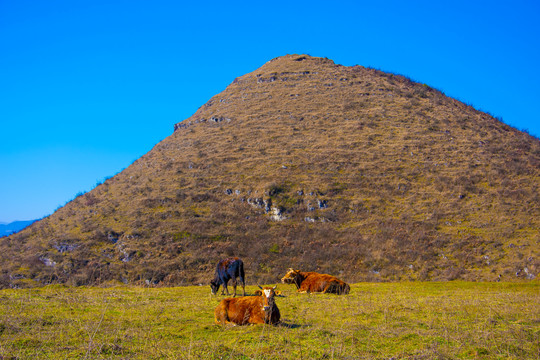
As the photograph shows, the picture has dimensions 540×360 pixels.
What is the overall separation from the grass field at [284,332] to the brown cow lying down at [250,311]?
355 millimetres

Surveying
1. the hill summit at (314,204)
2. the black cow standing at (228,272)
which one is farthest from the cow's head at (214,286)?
the hill summit at (314,204)

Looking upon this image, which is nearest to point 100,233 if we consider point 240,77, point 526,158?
point 526,158

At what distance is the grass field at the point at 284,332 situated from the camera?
8242 mm

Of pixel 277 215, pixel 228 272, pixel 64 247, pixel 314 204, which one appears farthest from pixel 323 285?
pixel 64 247

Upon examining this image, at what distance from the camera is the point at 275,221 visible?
47.5 meters

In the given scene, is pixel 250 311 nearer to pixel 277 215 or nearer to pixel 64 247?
pixel 277 215

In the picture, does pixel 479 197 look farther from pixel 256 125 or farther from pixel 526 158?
pixel 256 125

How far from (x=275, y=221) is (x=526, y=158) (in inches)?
1678

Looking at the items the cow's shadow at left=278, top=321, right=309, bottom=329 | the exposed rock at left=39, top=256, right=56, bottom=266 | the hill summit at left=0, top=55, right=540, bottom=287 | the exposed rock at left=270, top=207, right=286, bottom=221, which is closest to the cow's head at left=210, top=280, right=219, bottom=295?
the cow's shadow at left=278, top=321, right=309, bottom=329

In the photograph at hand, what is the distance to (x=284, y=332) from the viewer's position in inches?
395

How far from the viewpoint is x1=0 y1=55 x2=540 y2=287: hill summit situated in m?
37.7

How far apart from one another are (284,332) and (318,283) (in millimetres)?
10442

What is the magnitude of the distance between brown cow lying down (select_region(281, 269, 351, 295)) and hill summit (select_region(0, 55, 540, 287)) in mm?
13186

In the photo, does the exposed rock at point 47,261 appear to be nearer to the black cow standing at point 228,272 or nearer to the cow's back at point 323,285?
the black cow standing at point 228,272
